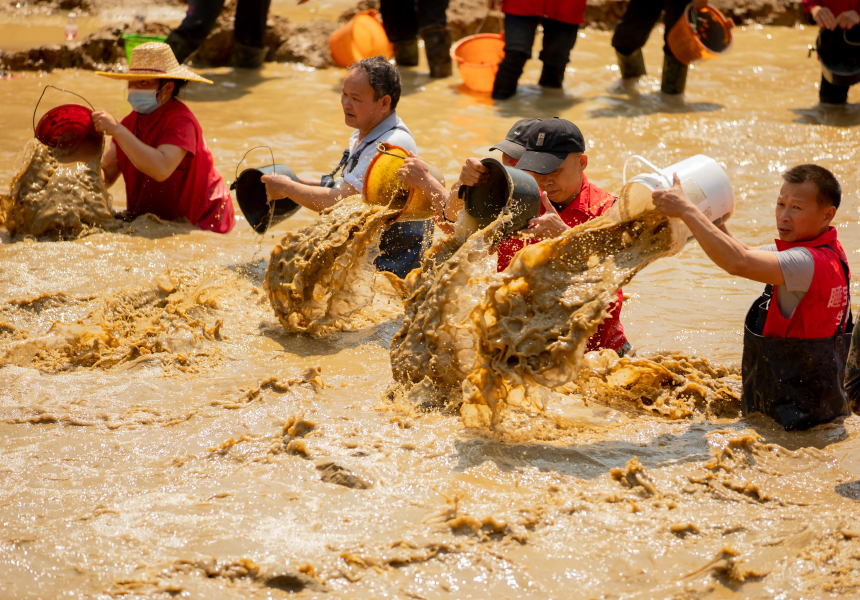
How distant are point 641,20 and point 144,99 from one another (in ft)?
18.0

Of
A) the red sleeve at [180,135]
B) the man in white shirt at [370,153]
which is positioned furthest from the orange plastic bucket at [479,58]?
the man in white shirt at [370,153]

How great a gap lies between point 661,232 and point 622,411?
82 cm

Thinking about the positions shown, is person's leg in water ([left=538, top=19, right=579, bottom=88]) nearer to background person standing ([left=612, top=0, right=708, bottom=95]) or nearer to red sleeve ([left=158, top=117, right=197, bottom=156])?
background person standing ([left=612, top=0, right=708, bottom=95])

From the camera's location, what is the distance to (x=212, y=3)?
8.49 meters

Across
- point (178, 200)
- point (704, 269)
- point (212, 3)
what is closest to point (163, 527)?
point (178, 200)

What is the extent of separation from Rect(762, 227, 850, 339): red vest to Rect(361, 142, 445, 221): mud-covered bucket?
5.54ft

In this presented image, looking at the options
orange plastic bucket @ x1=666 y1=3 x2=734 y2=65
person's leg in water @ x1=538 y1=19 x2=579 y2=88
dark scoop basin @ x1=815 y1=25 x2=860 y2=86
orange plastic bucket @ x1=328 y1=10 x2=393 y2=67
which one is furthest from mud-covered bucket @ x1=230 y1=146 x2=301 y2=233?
dark scoop basin @ x1=815 y1=25 x2=860 y2=86

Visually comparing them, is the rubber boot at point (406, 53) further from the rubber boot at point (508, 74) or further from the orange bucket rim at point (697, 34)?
the orange bucket rim at point (697, 34)

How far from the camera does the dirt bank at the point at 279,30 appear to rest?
9211mm

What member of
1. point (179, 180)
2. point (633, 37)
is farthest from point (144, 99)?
point (633, 37)

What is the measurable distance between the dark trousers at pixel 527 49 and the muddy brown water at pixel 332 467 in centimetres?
407

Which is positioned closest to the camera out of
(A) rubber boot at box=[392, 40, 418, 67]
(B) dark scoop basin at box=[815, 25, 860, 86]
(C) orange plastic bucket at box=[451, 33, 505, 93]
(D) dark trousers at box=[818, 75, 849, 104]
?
(B) dark scoop basin at box=[815, 25, 860, 86]

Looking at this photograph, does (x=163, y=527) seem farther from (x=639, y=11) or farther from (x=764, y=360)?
(x=639, y=11)

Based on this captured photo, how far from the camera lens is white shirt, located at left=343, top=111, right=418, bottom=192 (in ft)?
14.4
